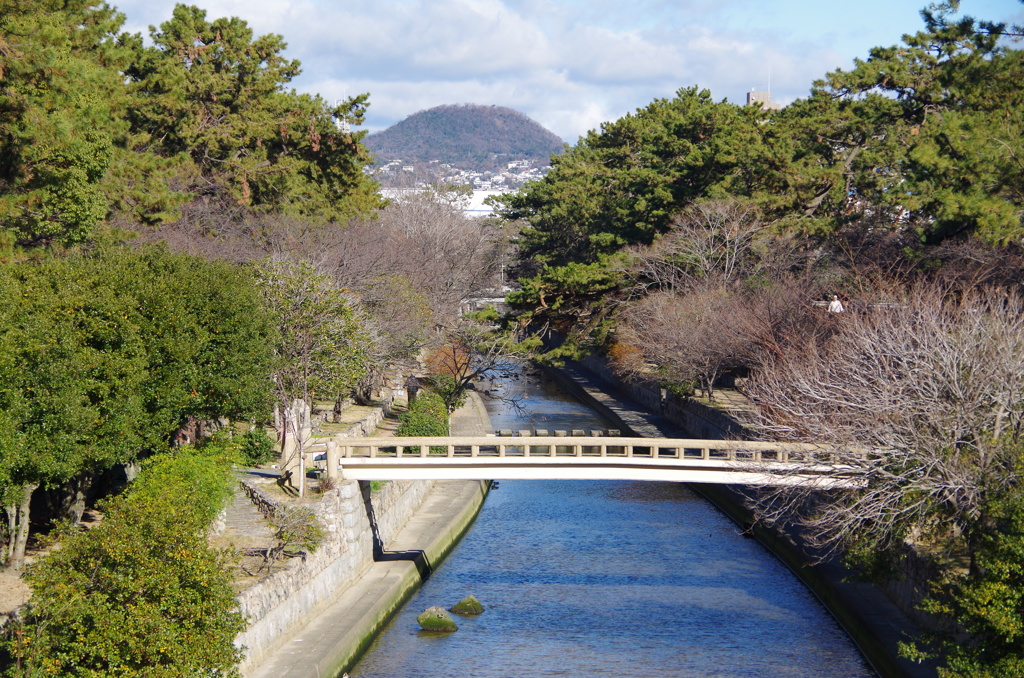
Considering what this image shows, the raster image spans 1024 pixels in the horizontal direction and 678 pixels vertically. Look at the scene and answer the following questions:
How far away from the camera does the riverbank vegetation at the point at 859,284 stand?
21500 millimetres

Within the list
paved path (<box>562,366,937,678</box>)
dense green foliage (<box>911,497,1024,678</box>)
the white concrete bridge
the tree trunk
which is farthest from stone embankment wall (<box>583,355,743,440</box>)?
the tree trunk

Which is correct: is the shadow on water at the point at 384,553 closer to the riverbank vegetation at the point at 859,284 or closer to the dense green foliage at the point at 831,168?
the riverbank vegetation at the point at 859,284

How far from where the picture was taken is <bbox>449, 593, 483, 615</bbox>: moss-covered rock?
1078 inches

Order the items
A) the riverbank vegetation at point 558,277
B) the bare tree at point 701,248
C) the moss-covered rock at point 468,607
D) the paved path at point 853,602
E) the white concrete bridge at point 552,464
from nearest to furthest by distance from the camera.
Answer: the riverbank vegetation at point 558,277
the paved path at point 853,602
the white concrete bridge at point 552,464
the moss-covered rock at point 468,607
the bare tree at point 701,248

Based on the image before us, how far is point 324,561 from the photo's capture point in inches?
1006

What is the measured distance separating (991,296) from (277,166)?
31.1 meters

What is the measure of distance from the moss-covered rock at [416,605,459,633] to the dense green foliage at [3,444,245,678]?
29.7ft

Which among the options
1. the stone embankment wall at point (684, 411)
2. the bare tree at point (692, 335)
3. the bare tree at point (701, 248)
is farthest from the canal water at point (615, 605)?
the bare tree at point (701, 248)

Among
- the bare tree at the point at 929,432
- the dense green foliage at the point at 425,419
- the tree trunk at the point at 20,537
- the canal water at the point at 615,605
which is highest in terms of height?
the bare tree at the point at 929,432

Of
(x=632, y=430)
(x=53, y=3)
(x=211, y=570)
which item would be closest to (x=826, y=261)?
(x=632, y=430)

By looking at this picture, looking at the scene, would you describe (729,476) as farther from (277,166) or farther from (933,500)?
(277,166)

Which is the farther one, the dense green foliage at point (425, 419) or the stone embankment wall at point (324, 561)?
the dense green foliage at point (425, 419)

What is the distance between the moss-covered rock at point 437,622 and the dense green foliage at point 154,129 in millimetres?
12536

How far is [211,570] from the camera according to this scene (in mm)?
17188
